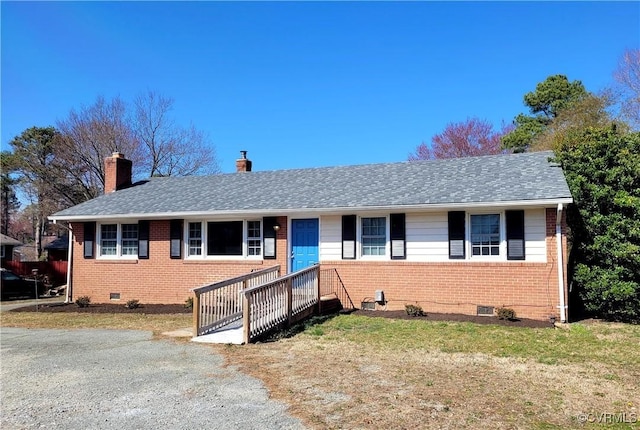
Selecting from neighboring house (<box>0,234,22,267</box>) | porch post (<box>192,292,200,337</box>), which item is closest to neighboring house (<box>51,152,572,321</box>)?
porch post (<box>192,292,200,337</box>)

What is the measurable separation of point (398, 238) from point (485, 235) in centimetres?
215

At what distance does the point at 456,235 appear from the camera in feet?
38.3

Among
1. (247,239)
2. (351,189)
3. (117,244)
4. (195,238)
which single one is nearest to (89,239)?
(117,244)

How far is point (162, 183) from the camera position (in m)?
18.4

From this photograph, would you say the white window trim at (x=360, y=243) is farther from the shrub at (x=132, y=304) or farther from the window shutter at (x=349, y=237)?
the shrub at (x=132, y=304)

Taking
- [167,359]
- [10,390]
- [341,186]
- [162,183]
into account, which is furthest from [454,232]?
[162,183]

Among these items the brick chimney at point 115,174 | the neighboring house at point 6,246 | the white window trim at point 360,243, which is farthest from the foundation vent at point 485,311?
the neighboring house at point 6,246

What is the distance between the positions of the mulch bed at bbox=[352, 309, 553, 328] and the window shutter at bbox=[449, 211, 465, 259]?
1.48m

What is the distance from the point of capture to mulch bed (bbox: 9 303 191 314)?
13.8 metres

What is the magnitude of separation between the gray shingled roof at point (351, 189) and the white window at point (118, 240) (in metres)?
0.64

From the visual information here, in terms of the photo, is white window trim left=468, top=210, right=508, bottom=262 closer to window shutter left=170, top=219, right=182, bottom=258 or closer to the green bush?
the green bush

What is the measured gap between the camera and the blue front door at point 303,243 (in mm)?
13375

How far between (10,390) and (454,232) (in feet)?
30.9

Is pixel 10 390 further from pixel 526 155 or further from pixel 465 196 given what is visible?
pixel 526 155
